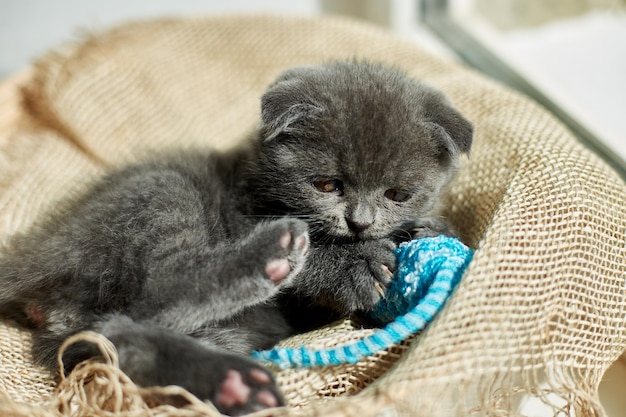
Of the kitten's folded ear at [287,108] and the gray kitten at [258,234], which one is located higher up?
the kitten's folded ear at [287,108]

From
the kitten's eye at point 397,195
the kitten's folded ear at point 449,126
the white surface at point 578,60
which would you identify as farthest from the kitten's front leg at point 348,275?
the white surface at point 578,60

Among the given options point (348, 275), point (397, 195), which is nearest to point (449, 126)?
point (397, 195)

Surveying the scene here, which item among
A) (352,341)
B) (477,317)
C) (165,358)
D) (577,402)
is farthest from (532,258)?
(165,358)

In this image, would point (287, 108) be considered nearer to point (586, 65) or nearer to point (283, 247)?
A: point (283, 247)

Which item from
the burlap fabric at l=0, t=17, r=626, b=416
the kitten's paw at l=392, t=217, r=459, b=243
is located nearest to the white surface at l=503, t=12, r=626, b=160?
the burlap fabric at l=0, t=17, r=626, b=416

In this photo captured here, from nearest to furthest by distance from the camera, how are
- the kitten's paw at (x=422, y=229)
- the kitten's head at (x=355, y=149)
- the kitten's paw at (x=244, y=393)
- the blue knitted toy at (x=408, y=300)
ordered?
the kitten's paw at (x=244, y=393) → the blue knitted toy at (x=408, y=300) → the kitten's head at (x=355, y=149) → the kitten's paw at (x=422, y=229)

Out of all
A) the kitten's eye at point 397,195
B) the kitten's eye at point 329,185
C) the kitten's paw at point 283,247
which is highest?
the kitten's eye at point 329,185

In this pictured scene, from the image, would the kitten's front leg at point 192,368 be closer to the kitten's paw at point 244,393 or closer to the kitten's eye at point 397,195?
the kitten's paw at point 244,393

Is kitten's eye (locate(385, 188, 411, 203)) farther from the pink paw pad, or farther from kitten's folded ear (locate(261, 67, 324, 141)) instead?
the pink paw pad
